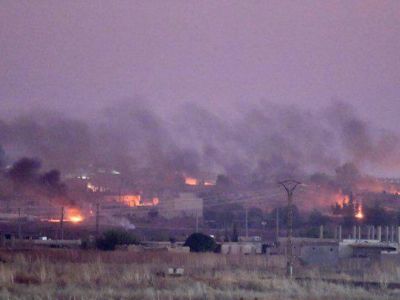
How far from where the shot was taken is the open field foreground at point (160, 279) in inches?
1330

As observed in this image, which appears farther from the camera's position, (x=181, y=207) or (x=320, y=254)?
(x=181, y=207)

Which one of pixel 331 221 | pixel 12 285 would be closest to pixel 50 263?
pixel 12 285

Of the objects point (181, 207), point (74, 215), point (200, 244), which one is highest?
point (181, 207)

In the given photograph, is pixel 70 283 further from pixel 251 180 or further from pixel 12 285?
pixel 251 180

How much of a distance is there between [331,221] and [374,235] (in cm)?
2414

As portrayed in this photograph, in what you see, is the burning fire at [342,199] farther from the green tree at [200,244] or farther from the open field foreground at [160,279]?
the open field foreground at [160,279]

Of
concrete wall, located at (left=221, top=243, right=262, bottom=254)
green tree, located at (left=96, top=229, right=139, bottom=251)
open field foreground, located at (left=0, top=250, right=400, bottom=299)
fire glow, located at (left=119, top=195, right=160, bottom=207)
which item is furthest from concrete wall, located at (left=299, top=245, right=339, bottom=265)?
fire glow, located at (left=119, top=195, right=160, bottom=207)

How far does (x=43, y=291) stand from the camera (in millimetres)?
33719

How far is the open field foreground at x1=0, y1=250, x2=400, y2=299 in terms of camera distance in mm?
33781

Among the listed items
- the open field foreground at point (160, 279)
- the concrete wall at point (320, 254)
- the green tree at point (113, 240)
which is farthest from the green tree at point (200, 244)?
the open field foreground at point (160, 279)

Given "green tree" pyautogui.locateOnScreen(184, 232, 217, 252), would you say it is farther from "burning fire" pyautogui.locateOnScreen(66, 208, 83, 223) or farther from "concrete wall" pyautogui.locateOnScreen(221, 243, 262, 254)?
"burning fire" pyautogui.locateOnScreen(66, 208, 83, 223)

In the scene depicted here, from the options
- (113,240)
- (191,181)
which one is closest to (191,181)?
(191,181)

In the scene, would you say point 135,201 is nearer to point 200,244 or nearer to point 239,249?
point 200,244

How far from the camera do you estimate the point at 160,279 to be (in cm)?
3966
